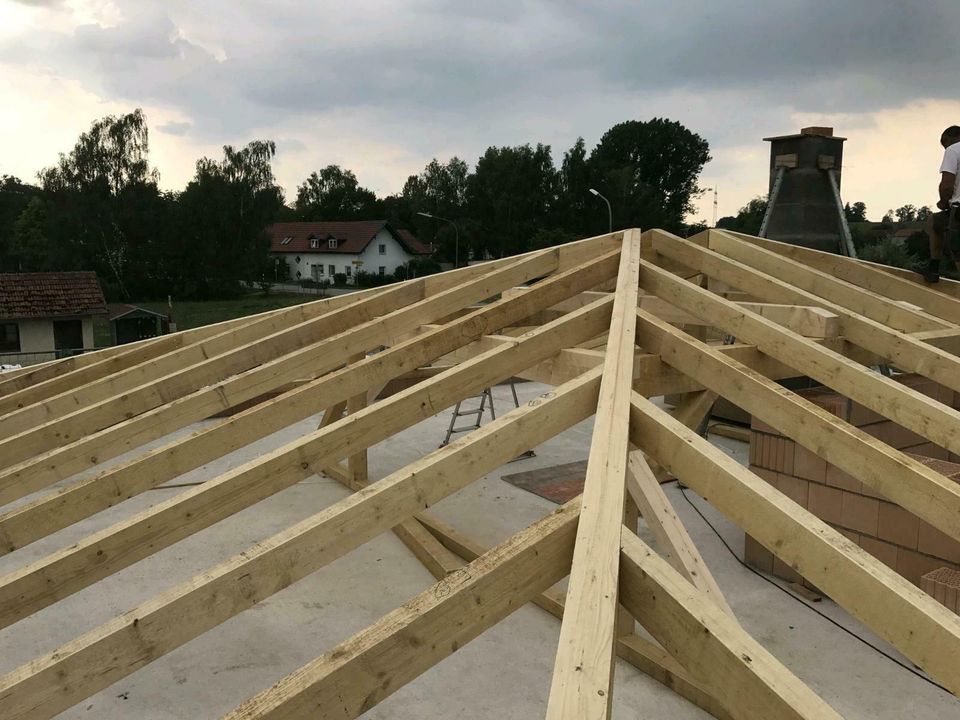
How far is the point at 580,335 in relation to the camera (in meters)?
4.16

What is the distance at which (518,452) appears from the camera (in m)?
2.72

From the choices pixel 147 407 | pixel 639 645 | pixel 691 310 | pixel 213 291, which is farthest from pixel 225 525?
pixel 213 291

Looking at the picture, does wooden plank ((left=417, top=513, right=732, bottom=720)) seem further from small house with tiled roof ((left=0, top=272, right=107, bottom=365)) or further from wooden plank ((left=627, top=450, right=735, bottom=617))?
small house with tiled roof ((left=0, top=272, right=107, bottom=365))

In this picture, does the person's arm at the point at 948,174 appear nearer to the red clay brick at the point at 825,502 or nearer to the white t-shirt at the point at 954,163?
the white t-shirt at the point at 954,163

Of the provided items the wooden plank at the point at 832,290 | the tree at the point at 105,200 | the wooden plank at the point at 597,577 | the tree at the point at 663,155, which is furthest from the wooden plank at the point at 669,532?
the tree at the point at 663,155

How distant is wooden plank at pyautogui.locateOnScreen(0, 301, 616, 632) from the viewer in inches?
90.3

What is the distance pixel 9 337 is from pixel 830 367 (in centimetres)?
2540

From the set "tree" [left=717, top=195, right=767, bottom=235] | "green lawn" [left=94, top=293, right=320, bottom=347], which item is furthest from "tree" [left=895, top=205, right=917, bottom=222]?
"green lawn" [left=94, top=293, right=320, bottom=347]

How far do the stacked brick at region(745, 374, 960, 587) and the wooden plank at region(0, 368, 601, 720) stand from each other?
3492 millimetres

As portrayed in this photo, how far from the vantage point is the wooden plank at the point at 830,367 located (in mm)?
2982

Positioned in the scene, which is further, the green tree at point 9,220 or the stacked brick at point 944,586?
the green tree at point 9,220

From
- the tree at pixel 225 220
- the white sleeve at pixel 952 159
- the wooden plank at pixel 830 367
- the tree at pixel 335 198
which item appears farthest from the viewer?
the tree at pixel 335 198

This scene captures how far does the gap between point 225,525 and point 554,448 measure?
4.36 meters

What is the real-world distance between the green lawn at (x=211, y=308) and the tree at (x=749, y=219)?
26.0 meters
